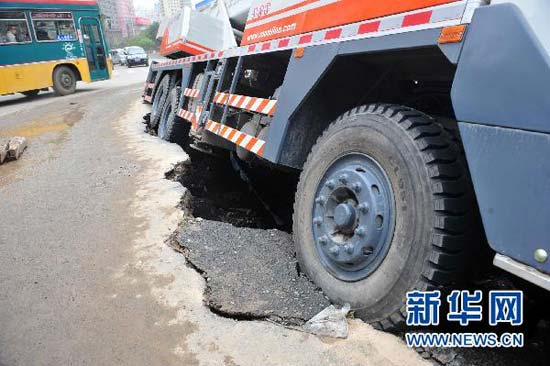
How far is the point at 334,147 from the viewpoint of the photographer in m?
2.46

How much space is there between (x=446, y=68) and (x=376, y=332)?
1614mm

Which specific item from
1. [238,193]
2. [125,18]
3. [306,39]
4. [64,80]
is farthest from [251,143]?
[125,18]

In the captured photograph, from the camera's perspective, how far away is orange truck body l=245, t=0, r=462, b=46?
2172 mm

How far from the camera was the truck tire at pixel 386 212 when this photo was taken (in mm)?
1844

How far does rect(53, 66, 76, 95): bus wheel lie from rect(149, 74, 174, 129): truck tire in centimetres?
760

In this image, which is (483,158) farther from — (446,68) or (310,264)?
(310,264)

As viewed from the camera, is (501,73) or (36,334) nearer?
(501,73)

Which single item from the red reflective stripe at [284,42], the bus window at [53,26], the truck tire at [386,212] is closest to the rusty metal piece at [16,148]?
the red reflective stripe at [284,42]

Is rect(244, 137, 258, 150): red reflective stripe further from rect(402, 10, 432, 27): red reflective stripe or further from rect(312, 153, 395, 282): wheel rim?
rect(402, 10, 432, 27): red reflective stripe

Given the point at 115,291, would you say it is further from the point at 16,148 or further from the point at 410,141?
the point at 16,148

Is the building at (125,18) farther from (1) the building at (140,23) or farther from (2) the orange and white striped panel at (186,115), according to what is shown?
(2) the orange and white striped panel at (186,115)

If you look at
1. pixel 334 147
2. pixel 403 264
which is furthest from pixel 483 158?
pixel 334 147

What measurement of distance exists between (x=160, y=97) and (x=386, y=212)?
6.87 meters

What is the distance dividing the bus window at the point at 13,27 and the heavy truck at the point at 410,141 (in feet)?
39.9
